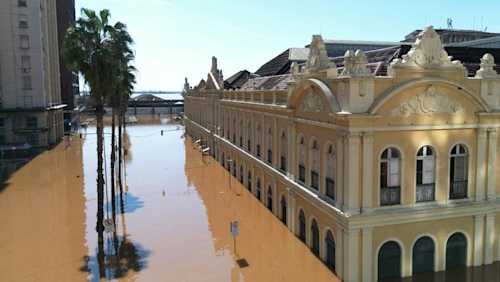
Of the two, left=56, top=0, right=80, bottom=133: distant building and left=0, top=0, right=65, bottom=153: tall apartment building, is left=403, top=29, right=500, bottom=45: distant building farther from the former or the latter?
left=56, top=0, right=80, bottom=133: distant building

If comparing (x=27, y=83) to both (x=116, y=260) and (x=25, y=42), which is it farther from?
(x=116, y=260)

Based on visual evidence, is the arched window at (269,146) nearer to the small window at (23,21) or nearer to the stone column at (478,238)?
the stone column at (478,238)

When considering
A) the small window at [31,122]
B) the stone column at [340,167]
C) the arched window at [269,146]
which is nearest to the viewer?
the stone column at [340,167]

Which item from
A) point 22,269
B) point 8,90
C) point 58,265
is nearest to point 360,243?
point 58,265

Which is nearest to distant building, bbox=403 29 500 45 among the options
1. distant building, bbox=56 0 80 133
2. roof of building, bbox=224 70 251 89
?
roof of building, bbox=224 70 251 89

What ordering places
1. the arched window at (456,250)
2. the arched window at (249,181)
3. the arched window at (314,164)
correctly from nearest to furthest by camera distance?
the arched window at (456,250) < the arched window at (314,164) < the arched window at (249,181)

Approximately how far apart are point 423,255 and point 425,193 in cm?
275

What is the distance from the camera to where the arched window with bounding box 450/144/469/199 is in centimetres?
1825

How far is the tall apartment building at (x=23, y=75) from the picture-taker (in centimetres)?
5519

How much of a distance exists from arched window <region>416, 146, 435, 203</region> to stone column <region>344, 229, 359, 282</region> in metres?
3.34

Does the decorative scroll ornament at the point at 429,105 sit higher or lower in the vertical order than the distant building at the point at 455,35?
lower

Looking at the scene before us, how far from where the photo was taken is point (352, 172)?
1672 centimetres

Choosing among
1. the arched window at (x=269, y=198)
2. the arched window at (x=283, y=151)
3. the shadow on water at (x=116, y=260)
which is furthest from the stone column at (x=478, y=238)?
the shadow on water at (x=116, y=260)

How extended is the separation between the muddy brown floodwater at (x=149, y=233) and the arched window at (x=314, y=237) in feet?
1.41
